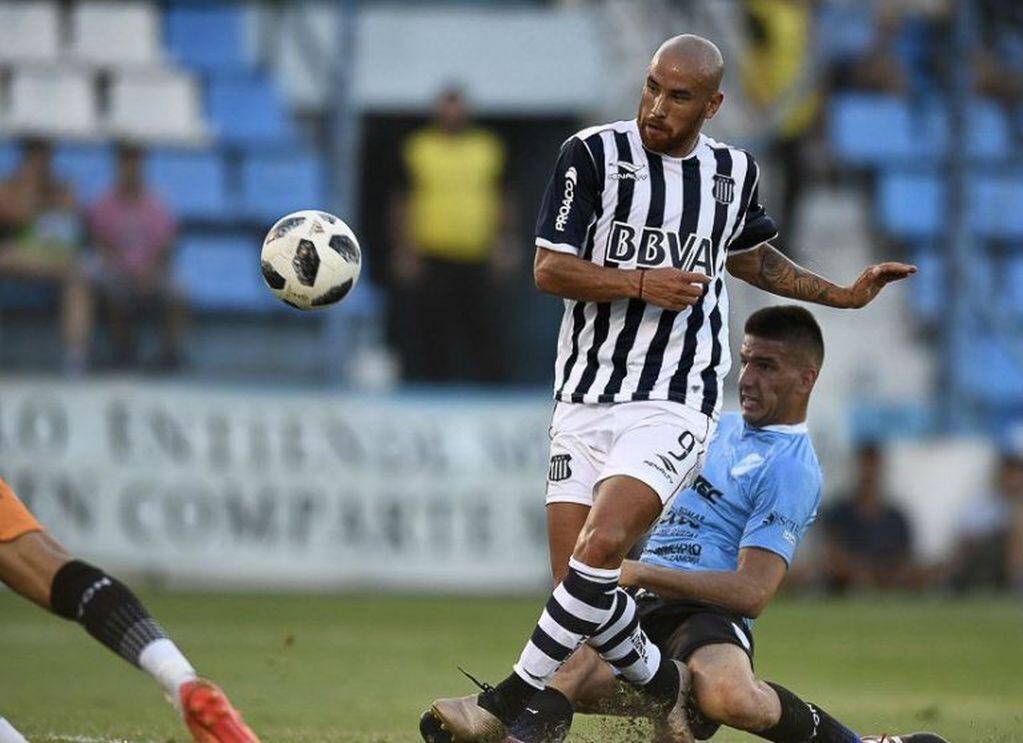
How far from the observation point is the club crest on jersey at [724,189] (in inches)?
265

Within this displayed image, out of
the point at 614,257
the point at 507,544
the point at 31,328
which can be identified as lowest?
the point at 507,544

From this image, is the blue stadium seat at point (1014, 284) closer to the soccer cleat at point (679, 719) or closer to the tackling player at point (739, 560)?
the tackling player at point (739, 560)

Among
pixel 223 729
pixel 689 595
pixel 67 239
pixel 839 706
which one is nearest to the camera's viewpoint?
pixel 223 729

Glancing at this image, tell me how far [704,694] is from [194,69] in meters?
12.4

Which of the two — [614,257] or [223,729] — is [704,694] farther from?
[223,729]

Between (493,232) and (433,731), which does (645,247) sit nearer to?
(433,731)

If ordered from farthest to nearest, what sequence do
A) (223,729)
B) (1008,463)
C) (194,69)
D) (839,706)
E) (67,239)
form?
(194,69) < (1008,463) < (67,239) < (839,706) < (223,729)

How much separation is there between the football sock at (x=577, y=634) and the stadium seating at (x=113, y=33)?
1209 centimetres

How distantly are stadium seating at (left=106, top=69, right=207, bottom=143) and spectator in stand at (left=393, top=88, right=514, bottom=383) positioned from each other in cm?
202

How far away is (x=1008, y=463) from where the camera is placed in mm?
16688

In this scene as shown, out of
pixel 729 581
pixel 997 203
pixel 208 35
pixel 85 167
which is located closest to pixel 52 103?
pixel 85 167

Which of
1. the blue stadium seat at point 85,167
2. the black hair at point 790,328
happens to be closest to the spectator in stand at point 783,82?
the blue stadium seat at point 85,167

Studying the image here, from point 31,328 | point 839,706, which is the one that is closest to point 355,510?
point 31,328

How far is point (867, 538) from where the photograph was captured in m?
16.1
